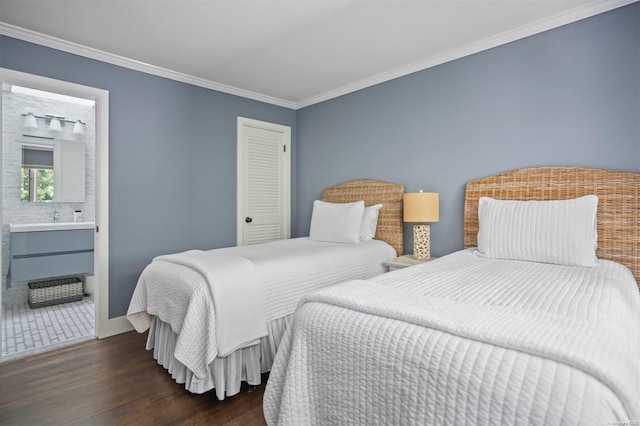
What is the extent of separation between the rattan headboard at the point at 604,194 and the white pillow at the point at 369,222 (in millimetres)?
1197

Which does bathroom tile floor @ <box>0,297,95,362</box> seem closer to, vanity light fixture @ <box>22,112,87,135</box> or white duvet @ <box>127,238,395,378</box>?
white duvet @ <box>127,238,395,378</box>

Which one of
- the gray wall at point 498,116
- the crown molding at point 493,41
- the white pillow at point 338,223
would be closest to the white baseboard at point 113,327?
the white pillow at point 338,223

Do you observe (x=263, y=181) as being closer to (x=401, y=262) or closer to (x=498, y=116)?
(x=401, y=262)

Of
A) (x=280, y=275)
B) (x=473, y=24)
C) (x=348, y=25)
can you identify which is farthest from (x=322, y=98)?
(x=280, y=275)

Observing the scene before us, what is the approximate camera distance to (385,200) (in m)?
3.50

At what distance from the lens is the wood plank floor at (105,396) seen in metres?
1.83

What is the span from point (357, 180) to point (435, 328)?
287 centimetres

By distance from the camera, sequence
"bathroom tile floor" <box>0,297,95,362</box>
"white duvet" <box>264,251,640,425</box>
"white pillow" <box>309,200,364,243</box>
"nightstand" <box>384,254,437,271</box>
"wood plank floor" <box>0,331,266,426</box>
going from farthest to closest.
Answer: "white pillow" <box>309,200,364,243</box> → "nightstand" <box>384,254,437,271</box> → "bathroom tile floor" <box>0,297,95,362</box> → "wood plank floor" <box>0,331,266,426</box> → "white duvet" <box>264,251,640,425</box>

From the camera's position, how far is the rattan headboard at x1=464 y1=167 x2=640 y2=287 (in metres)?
2.15

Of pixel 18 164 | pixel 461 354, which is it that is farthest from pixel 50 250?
pixel 461 354

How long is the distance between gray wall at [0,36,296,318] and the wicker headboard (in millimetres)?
1415

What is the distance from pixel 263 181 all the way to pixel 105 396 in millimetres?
2732

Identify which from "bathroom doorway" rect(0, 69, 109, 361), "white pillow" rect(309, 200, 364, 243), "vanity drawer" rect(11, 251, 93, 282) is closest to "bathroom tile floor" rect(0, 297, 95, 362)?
"bathroom doorway" rect(0, 69, 109, 361)

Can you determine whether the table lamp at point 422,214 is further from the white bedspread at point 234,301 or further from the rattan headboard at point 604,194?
the white bedspread at point 234,301
